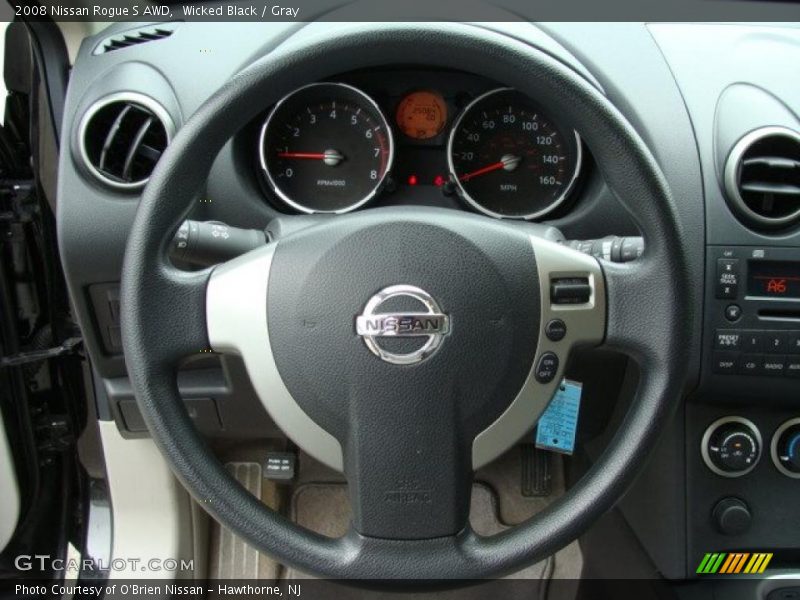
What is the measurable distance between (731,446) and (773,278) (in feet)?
0.89

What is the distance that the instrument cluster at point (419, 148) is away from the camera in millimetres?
1286

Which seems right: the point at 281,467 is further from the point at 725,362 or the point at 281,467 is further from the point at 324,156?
the point at 725,362

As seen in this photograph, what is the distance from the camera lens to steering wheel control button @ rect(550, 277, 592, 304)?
98 centimetres

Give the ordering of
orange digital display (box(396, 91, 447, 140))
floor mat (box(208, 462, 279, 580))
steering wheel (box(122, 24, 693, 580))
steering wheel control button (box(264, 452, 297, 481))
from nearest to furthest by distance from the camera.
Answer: steering wheel (box(122, 24, 693, 580))
orange digital display (box(396, 91, 447, 140))
steering wheel control button (box(264, 452, 297, 481))
floor mat (box(208, 462, 279, 580))

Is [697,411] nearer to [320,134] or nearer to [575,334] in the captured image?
[575,334]

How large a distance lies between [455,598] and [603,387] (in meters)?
0.63

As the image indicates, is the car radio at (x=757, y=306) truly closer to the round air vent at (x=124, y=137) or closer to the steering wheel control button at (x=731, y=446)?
the steering wheel control button at (x=731, y=446)

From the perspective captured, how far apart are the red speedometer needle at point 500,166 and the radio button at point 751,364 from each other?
0.44m

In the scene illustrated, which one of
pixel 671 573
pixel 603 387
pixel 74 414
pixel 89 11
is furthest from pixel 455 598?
pixel 89 11

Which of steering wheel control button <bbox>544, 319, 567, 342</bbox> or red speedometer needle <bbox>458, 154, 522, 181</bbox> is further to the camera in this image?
red speedometer needle <bbox>458, 154, 522, 181</bbox>

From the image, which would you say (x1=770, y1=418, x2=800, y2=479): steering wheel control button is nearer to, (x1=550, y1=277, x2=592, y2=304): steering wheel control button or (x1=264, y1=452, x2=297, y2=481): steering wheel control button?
(x1=550, y1=277, x2=592, y2=304): steering wheel control button

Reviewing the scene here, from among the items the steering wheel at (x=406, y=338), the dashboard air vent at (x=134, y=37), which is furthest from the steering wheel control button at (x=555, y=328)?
the dashboard air vent at (x=134, y=37)

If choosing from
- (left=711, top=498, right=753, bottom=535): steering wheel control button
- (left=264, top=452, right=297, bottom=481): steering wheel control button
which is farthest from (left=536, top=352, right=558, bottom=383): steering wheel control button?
(left=264, top=452, right=297, bottom=481): steering wheel control button

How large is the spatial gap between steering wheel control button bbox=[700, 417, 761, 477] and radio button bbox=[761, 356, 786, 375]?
12 cm
